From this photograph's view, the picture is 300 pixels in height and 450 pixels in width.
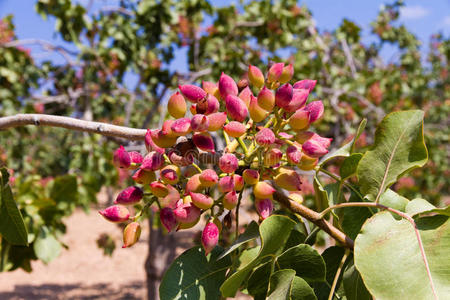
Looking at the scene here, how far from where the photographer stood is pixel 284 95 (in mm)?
536

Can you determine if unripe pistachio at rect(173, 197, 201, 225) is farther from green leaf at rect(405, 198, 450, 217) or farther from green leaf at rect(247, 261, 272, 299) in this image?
green leaf at rect(405, 198, 450, 217)

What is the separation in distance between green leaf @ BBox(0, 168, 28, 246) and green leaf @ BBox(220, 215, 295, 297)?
40 cm

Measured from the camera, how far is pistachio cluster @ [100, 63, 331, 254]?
0.51 metres

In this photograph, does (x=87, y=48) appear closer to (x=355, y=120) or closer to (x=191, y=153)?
(x=355, y=120)

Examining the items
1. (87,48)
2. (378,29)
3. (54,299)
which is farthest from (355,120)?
(54,299)

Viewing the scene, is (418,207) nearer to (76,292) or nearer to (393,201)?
(393,201)

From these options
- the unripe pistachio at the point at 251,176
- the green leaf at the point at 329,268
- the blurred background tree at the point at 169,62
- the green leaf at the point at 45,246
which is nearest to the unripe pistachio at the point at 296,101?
the unripe pistachio at the point at 251,176

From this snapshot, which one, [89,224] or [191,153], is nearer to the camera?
[191,153]

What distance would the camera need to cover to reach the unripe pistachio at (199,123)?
1.67ft

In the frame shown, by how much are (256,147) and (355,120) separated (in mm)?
3796

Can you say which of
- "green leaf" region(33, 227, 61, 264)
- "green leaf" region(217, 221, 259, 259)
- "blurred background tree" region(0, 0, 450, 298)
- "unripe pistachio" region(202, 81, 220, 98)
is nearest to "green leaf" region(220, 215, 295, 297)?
"green leaf" region(217, 221, 259, 259)

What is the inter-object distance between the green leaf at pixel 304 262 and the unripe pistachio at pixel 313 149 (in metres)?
0.12

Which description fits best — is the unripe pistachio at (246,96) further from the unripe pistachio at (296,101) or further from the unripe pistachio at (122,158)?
the unripe pistachio at (122,158)

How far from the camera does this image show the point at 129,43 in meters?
3.52
